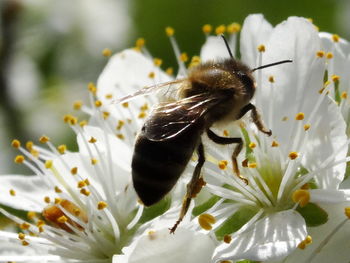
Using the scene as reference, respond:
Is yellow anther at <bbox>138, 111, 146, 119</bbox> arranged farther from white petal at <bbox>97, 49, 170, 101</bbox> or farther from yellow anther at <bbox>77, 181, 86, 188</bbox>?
yellow anther at <bbox>77, 181, 86, 188</bbox>

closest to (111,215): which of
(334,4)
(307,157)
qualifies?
(307,157)

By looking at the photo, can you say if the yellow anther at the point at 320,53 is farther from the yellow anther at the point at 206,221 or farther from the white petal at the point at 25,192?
the white petal at the point at 25,192

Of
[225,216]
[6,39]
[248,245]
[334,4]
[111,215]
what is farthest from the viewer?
[334,4]

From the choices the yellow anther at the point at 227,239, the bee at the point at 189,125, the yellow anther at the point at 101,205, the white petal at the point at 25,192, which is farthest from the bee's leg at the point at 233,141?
the white petal at the point at 25,192

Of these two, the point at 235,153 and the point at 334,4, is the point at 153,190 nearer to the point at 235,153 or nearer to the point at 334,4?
the point at 235,153

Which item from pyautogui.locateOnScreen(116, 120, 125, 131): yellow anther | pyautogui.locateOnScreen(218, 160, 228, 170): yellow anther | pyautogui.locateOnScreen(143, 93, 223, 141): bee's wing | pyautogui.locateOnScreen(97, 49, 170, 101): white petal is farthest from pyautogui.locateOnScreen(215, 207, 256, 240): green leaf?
pyautogui.locateOnScreen(97, 49, 170, 101): white petal

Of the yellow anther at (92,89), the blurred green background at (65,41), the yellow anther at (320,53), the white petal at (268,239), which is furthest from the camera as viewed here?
the blurred green background at (65,41)
